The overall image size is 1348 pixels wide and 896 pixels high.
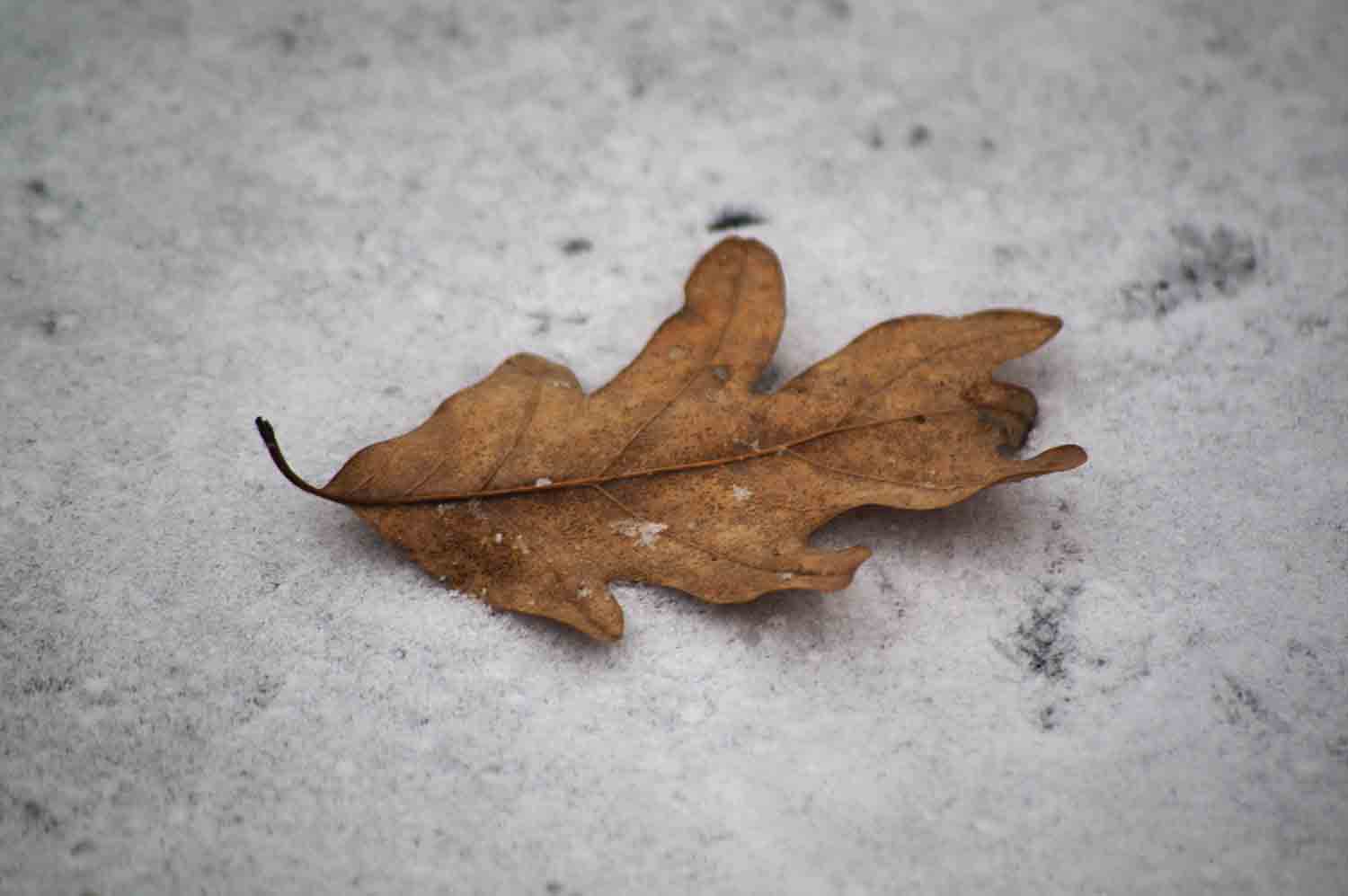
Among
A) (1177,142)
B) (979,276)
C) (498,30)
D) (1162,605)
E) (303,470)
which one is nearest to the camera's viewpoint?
(1162,605)

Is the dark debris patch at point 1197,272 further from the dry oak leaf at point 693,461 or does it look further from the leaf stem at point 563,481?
the leaf stem at point 563,481

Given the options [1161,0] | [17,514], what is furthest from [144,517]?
[1161,0]

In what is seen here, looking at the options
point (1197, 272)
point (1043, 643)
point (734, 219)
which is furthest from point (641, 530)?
point (1197, 272)

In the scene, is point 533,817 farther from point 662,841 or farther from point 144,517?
point 144,517

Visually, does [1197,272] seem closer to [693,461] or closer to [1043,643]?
[1043,643]

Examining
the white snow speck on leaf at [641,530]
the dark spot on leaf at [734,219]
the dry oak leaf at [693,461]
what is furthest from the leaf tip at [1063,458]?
the dark spot on leaf at [734,219]

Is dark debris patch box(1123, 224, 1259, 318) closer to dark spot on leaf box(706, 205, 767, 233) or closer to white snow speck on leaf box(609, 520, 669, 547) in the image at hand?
dark spot on leaf box(706, 205, 767, 233)
